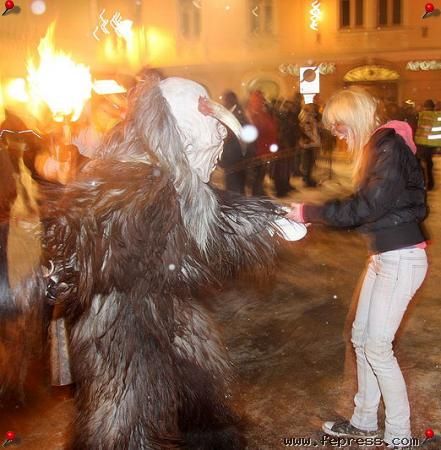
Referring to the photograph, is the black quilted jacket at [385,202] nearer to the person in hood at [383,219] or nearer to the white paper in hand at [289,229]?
the person in hood at [383,219]

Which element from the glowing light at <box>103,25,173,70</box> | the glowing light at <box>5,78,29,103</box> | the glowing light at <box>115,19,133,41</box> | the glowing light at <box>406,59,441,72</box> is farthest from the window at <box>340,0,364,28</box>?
the glowing light at <box>5,78,29,103</box>

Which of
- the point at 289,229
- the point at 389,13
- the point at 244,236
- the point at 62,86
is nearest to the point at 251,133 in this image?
the point at 62,86

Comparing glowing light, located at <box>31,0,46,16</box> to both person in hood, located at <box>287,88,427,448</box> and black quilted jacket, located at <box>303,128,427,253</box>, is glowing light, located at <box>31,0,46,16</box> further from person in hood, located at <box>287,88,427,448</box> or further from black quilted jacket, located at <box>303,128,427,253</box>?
black quilted jacket, located at <box>303,128,427,253</box>

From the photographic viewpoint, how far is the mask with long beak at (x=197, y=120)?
2.30 meters

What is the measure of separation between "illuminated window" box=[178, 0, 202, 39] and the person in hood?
26840mm

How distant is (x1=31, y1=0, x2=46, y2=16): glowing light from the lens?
24641mm

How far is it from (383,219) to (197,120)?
1.23 metres

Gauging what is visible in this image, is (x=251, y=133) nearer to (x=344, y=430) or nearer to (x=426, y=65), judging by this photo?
(x=344, y=430)

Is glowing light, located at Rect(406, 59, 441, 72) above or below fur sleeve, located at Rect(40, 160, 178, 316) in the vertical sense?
above

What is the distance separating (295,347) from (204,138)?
3045 millimetres

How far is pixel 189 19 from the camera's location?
28844mm

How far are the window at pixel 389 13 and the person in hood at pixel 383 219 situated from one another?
26426 mm

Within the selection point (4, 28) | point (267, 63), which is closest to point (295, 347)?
point (4, 28)

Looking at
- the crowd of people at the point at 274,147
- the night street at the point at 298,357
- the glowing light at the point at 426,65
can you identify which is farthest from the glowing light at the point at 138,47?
the night street at the point at 298,357
